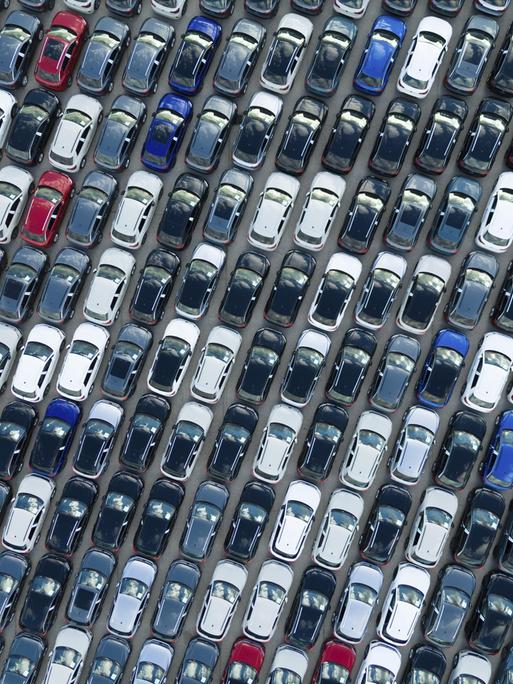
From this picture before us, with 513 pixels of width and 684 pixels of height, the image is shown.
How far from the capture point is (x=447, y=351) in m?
20.3

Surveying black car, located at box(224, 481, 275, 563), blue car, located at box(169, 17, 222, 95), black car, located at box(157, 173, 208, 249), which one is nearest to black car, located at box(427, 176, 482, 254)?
black car, located at box(157, 173, 208, 249)

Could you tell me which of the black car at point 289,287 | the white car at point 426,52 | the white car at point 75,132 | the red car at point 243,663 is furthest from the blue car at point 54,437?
the white car at point 426,52

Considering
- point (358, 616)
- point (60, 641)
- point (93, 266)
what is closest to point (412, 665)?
point (358, 616)

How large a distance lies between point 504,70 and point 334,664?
16.0 m

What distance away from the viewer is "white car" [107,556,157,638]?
20500 millimetres

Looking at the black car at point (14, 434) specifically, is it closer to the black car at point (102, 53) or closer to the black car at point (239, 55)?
the black car at point (102, 53)

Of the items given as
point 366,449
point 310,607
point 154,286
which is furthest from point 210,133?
point 310,607

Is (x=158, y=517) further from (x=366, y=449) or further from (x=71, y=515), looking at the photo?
(x=366, y=449)

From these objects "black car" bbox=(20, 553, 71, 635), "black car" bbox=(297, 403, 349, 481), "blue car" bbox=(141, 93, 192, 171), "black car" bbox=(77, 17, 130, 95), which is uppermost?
"black car" bbox=(77, 17, 130, 95)

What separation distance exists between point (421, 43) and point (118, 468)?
1359 centimetres

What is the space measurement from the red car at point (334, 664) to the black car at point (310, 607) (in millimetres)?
492

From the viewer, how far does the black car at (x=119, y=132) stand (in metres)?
20.4

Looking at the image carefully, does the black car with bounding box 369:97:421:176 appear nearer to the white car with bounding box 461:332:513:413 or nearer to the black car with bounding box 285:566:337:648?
the white car with bounding box 461:332:513:413

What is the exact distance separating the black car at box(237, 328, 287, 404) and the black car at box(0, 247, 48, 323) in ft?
19.6
